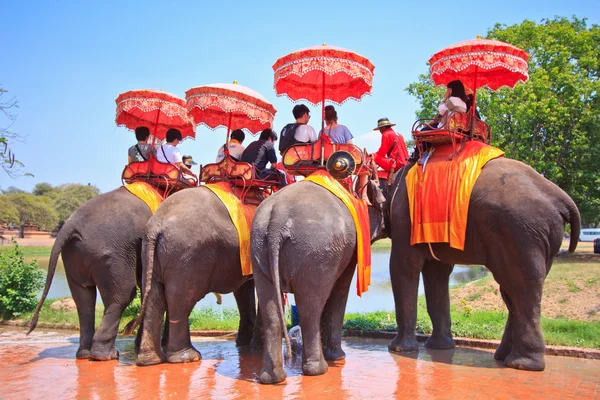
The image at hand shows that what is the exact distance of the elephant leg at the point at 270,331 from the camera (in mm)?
6125

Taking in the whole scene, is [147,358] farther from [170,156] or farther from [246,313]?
[170,156]

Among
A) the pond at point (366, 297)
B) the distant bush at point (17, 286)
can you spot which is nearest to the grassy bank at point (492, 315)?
the distant bush at point (17, 286)

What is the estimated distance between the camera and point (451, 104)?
811cm

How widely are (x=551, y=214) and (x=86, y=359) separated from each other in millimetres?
6202

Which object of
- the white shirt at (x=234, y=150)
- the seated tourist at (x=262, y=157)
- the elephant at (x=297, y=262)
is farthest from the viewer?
the white shirt at (x=234, y=150)

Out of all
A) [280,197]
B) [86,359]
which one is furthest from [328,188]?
[86,359]

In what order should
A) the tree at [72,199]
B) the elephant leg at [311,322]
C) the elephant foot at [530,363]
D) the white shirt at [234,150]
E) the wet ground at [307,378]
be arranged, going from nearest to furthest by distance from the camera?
the wet ground at [307,378] < the elephant leg at [311,322] < the elephant foot at [530,363] < the white shirt at [234,150] < the tree at [72,199]

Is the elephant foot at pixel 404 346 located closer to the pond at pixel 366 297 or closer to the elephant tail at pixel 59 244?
the elephant tail at pixel 59 244

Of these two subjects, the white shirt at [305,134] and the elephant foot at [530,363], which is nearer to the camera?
the elephant foot at [530,363]

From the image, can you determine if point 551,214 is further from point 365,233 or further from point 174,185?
point 174,185

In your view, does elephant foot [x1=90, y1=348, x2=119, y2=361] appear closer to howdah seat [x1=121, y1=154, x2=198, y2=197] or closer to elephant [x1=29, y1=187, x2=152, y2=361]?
elephant [x1=29, y1=187, x2=152, y2=361]

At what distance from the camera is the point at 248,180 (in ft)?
27.4

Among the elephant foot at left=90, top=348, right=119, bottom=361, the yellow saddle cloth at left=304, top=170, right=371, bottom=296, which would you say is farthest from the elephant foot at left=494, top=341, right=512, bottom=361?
the elephant foot at left=90, top=348, right=119, bottom=361

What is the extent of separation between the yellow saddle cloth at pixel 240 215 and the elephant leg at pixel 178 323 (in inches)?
33.9
